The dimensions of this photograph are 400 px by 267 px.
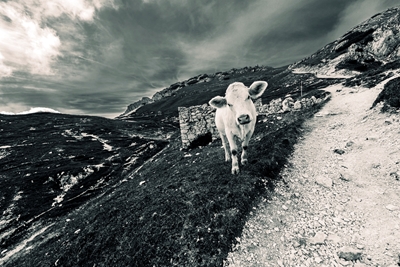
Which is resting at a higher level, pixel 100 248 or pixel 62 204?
pixel 100 248

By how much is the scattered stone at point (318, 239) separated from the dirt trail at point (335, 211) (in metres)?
0.02

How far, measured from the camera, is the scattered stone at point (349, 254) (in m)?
3.86

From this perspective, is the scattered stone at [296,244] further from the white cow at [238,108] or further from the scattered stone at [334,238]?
the white cow at [238,108]

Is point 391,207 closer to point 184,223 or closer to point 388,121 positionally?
point 184,223

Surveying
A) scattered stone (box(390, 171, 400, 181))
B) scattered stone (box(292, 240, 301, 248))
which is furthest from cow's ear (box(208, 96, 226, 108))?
scattered stone (box(390, 171, 400, 181))

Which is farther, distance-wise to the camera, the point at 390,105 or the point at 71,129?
the point at 71,129

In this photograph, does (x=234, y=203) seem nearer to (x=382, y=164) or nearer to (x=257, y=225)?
(x=257, y=225)

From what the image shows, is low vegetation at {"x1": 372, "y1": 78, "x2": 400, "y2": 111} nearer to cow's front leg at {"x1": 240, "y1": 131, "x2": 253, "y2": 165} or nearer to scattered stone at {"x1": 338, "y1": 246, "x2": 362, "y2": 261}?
cow's front leg at {"x1": 240, "y1": 131, "x2": 253, "y2": 165}

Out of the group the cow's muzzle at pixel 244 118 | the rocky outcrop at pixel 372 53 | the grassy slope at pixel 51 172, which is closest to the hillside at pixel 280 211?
the cow's muzzle at pixel 244 118

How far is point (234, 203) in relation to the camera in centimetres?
605

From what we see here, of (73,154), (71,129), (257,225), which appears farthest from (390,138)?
(71,129)

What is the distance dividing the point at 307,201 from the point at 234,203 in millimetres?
2462

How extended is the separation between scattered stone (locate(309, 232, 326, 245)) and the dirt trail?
22 millimetres

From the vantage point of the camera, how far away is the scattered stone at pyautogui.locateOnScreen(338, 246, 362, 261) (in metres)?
3.86
